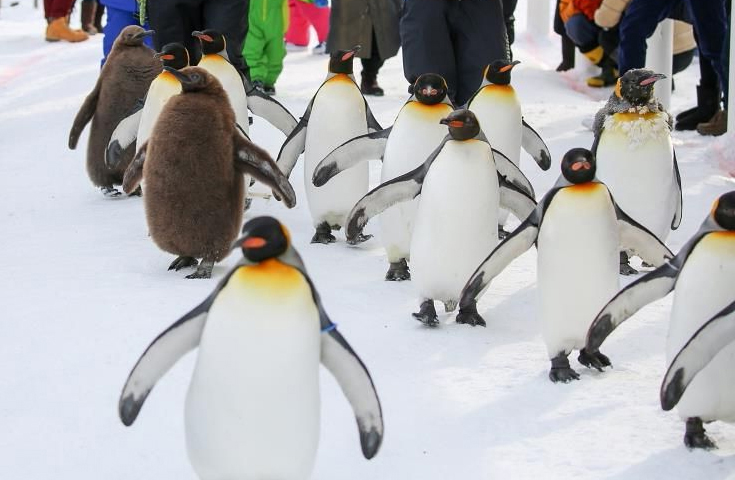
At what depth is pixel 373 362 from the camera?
144 inches

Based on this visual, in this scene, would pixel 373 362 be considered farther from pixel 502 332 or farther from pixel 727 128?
pixel 727 128

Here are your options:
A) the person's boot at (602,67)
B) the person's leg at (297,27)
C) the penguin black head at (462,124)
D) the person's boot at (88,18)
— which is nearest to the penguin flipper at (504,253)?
the penguin black head at (462,124)

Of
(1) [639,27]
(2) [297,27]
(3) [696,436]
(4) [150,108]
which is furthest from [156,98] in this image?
(2) [297,27]

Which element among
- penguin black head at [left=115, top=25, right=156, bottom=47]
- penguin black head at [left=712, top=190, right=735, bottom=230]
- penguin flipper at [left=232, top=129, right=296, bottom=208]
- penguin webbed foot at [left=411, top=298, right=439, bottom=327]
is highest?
penguin black head at [left=712, top=190, right=735, bottom=230]

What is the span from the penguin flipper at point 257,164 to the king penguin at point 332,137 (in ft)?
2.58

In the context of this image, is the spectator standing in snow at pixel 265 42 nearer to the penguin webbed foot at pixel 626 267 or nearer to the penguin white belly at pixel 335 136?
the penguin white belly at pixel 335 136

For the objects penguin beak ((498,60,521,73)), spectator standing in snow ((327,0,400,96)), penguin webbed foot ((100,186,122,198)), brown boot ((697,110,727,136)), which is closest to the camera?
penguin beak ((498,60,521,73))

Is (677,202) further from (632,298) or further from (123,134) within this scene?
(123,134)

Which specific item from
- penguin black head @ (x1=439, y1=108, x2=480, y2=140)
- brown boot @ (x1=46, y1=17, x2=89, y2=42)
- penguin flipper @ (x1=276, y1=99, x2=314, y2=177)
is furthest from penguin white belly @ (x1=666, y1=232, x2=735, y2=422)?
brown boot @ (x1=46, y1=17, x2=89, y2=42)

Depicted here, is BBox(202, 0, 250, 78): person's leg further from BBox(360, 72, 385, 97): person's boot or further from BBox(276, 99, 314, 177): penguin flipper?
BBox(360, 72, 385, 97): person's boot

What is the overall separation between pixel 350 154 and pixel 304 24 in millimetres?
6788

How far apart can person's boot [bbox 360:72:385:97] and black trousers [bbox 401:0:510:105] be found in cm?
286

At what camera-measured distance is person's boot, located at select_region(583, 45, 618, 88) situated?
363 inches

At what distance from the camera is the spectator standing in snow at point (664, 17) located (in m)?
6.93
